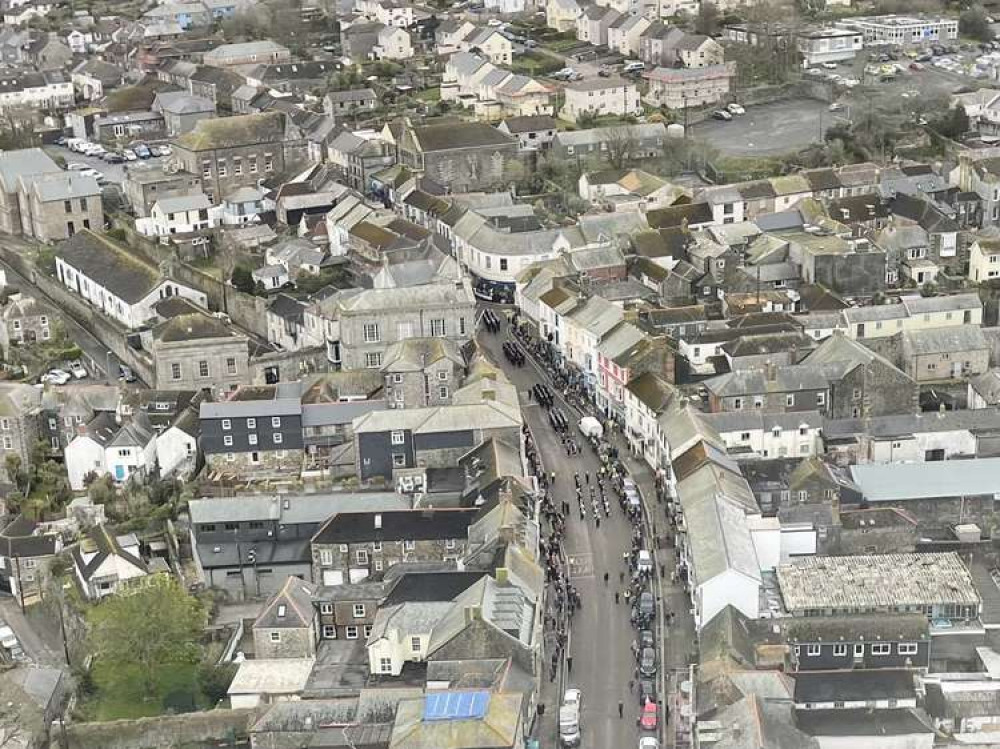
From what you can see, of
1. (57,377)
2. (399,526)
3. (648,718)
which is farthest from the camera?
(57,377)

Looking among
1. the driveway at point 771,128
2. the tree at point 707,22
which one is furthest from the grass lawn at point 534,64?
the driveway at point 771,128

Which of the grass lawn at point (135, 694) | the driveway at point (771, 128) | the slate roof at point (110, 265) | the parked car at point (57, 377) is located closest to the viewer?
the grass lawn at point (135, 694)

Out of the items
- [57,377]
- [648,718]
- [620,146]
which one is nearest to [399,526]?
[648,718]

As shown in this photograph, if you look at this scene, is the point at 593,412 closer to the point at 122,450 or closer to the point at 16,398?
the point at 122,450

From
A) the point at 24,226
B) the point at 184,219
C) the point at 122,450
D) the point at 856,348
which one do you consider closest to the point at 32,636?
the point at 122,450

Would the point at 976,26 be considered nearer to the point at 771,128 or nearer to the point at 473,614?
the point at 771,128

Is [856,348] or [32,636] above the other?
[856,348]

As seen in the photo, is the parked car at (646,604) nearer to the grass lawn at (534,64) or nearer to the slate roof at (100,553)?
the slate roof at (100,553)
